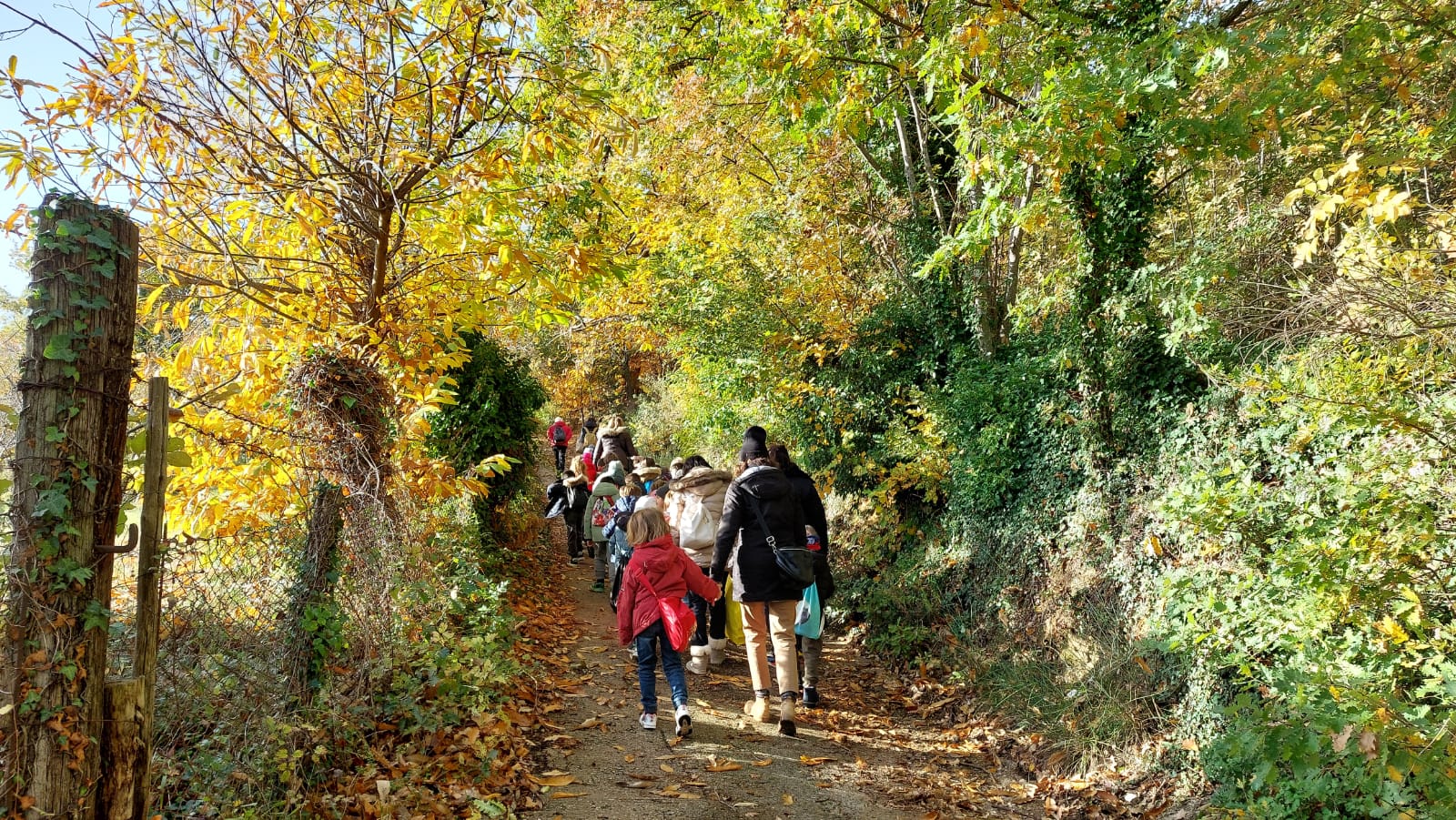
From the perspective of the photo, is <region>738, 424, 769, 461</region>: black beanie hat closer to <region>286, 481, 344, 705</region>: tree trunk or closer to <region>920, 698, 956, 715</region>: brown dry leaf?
<region>920, 698, 956, 715</region>: brown dry leaf

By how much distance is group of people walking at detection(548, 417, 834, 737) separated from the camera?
20.0 feet

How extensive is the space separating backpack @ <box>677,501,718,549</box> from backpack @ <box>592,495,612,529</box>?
6.17 feet

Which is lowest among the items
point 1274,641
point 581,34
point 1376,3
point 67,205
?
point 1274,641

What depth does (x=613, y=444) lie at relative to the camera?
10.7 m

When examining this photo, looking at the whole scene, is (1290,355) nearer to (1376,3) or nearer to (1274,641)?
(1274,641)

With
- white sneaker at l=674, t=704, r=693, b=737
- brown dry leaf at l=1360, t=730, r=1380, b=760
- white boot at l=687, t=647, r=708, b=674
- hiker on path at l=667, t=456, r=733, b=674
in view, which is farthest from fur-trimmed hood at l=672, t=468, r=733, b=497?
brown dry leaf at l=1360, t=730, r=1380, b=760

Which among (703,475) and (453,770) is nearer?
(453,770)

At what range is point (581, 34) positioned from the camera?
501 inches

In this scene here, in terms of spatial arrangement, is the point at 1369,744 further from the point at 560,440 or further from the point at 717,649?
the point at 560,440

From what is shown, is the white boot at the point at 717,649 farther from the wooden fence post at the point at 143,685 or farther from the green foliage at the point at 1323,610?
the wooden fence post at the point at 143,685

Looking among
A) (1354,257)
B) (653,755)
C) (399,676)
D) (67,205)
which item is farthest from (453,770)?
(1354,257)

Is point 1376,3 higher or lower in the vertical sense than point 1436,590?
higher

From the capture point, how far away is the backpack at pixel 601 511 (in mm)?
9578

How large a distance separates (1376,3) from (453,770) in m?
8.74
